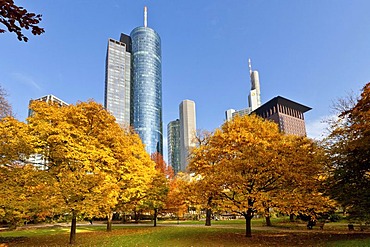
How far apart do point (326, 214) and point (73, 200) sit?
18697mm

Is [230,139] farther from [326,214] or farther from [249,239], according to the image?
[326,214]

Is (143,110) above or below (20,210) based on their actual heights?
above

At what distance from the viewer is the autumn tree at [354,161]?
1304 centimetres

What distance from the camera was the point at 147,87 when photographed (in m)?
135

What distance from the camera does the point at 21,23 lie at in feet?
10.1

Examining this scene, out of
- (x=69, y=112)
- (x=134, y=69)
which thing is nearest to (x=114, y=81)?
(x=134, y=69)

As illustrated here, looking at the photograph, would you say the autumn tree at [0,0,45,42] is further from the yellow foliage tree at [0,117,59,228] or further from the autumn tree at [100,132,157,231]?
the autumn tree at [100,132,157,231]

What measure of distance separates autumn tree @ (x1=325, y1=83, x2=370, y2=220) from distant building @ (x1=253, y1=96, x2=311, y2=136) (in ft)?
330

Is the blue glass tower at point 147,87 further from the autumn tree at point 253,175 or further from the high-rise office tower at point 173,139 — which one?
the autumn tree at point 253,175

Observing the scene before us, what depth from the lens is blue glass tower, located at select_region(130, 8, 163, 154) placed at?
127 metres

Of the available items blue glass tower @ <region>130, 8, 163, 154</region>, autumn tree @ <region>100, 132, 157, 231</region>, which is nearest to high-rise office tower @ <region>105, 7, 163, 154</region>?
blue glass tower @ <region>130, 8, 163, 154</region>

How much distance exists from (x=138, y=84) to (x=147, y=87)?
191 inches

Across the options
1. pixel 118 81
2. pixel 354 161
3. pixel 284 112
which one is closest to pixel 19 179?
pixel 354 161

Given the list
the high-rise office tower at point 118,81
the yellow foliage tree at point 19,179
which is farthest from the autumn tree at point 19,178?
the high-rise office tower at point 118,81
